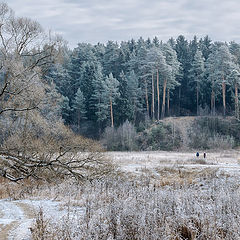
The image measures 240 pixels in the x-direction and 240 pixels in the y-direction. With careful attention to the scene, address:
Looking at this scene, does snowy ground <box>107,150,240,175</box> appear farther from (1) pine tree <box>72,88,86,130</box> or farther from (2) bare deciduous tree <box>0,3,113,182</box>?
(1) pine tree <box>72,88,86,130</box>

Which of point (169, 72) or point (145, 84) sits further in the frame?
point (145, 84)

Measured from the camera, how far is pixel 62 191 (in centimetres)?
1130

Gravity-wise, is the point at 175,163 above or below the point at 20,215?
below

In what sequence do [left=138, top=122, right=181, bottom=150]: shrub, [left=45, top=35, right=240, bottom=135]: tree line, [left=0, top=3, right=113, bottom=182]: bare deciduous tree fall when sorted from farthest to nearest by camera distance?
[left=45, top=35, right=240, bottom=135]: tree line, [left=138, top=122, right=181, bottom=150]: shrub, [left=0, top=3, right=113, bottom=182]: bare deciduous tree

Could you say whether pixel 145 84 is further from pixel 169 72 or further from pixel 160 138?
pixel 160 138

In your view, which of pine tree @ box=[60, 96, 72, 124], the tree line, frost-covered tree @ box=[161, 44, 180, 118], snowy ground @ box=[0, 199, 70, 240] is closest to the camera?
snowy ground @ box=[0, 199, 70, 240]

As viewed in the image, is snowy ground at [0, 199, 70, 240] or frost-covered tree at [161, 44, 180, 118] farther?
frost-covered tree at [161, 44, 180, 118]

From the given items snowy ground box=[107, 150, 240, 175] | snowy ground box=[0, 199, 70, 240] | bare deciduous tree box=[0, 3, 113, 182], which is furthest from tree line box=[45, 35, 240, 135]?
snowy ground box=[0, 199, 70, 240]

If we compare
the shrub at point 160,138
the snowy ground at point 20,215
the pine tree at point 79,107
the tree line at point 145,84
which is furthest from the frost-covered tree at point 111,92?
the snowy ground at point 20,215

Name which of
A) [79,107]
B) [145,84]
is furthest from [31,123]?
[145,84]

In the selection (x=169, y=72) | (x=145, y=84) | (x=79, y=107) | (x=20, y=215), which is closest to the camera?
(x=20, y=215)

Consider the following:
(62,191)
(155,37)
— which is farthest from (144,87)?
(62,191)

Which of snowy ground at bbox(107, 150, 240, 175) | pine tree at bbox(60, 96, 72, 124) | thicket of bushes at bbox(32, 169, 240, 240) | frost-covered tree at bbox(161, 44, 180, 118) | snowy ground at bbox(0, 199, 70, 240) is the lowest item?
snowy ground at bbox(107, 150, 240, 175)

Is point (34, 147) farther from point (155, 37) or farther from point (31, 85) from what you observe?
point (155, 37)
